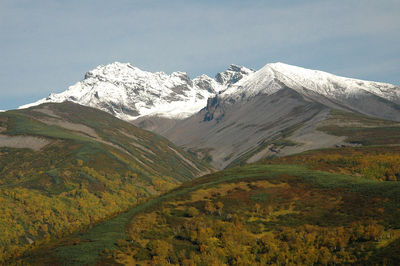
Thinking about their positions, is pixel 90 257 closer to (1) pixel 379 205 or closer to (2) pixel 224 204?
(2) pixel 224 204

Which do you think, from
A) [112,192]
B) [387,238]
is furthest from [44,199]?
[387,238]

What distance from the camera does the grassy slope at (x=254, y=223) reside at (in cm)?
5922

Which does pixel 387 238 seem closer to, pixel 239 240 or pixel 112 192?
pixel 239 240

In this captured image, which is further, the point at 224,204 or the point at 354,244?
the point at 224,204

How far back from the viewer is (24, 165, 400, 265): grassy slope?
194 ft

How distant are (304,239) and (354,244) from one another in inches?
308

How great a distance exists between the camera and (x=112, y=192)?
570ft

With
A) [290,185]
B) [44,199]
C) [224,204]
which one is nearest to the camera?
[224,204]

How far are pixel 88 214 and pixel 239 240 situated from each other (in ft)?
305

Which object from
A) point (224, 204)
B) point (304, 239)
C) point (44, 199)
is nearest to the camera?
point (304, 239)

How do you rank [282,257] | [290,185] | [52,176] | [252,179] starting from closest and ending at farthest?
[282,257], [290,185], [252,179], [52,176]

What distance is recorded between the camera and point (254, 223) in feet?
243

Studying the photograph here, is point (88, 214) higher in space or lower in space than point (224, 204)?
lower

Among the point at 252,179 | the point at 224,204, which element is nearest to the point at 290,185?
the point at 252,179
